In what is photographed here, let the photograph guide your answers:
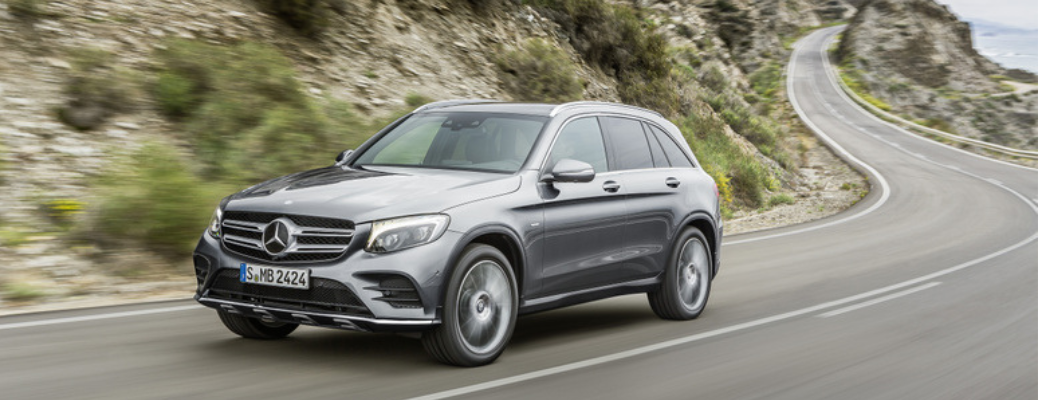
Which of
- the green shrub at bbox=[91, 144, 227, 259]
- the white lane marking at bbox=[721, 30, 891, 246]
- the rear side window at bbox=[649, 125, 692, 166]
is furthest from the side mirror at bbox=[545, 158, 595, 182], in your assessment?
the white lane marking at bbox=[721, 30, 891, 246]

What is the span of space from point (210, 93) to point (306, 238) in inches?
304

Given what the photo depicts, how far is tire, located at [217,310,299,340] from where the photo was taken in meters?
6.96

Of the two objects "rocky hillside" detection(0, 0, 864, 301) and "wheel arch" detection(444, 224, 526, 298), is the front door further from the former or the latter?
"rocky hillside" detection(0, 0, 864, 301)

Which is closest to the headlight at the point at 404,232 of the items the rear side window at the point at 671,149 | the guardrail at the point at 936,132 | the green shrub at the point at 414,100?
the rear side window at the point at 671,149

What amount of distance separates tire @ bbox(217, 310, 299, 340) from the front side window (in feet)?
7.03

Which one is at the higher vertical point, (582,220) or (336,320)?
(582,220)

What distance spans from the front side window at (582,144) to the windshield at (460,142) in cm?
19

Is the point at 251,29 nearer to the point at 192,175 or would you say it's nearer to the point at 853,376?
the point at 192,175

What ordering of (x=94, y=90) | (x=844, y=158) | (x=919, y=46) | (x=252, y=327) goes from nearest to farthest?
(x=252, y=327), (x=94, y=90), (x=844, y=158), (x=919, y=46)

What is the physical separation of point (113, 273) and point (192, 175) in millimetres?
2230

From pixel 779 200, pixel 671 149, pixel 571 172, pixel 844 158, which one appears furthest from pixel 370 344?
pixel 844 158

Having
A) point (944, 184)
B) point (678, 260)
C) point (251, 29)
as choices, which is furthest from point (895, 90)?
point (678, 260)

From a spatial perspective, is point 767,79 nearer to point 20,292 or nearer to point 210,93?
point 210,93

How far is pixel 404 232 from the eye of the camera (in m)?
5.95
